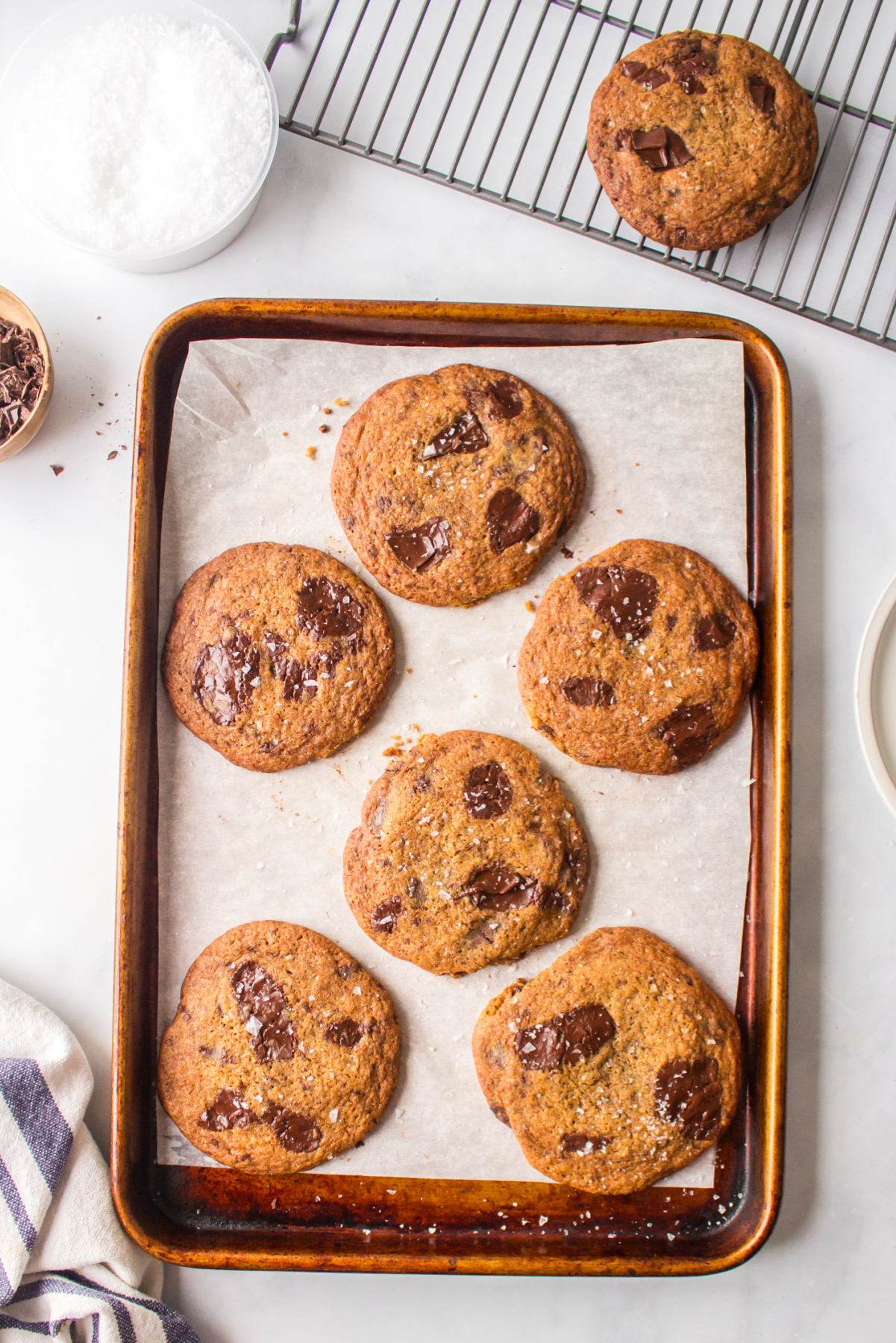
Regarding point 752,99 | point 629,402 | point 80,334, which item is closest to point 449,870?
point 629,402

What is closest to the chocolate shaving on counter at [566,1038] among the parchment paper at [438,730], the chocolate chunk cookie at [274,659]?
the parchment paper at [438,730]

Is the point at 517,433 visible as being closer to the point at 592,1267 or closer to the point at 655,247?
the point at 655,247

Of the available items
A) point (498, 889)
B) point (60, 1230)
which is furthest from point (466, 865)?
point (60, 1230)

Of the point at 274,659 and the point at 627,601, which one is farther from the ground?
the point at 627,601

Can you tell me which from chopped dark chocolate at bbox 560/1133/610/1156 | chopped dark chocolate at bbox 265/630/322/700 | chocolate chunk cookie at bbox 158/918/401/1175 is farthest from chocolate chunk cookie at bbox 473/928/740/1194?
chopped dark chocolate at bbox 265/630/322/700

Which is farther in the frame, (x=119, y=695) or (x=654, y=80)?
(x=119, y=695)

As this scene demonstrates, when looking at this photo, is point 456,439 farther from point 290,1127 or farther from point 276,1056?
point 290,1127

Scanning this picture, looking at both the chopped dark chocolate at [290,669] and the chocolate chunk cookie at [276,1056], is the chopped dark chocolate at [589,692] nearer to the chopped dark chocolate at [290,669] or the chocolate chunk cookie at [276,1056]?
the chopped dark chocolate at [290,669]
